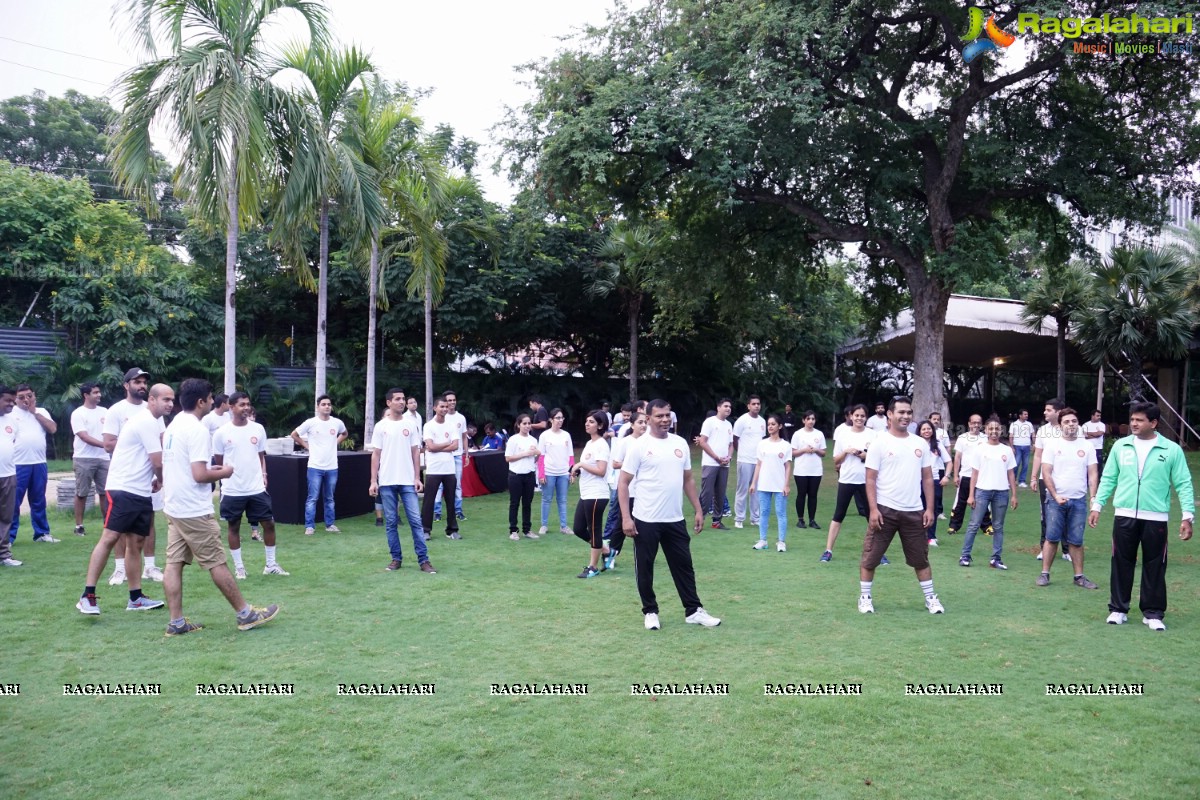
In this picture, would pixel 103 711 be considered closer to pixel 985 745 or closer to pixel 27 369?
pixel 985 745

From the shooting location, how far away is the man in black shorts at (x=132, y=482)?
21.8 feet

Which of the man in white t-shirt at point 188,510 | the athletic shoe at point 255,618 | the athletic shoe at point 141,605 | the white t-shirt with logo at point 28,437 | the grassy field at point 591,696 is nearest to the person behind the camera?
the grassy field at point 591,696

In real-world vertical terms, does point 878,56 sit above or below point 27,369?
above

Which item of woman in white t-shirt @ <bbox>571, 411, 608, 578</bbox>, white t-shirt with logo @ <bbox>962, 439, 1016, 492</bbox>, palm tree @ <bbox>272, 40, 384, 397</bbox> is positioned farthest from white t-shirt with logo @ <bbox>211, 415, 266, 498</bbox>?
white t-shirt with logo @ <bbox>962, 439, 1016, 492</bbox>

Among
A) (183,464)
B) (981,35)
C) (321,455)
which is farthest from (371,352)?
(981,35)

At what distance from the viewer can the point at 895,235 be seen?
18.2 meters

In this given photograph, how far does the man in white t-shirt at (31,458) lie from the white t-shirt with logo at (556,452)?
18.2ft

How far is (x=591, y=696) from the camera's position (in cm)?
516

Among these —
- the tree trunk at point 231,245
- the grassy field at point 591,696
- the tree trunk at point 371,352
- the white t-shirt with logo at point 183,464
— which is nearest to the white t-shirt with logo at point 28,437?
the grassy field at point 591,696

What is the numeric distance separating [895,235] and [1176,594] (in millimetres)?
11381

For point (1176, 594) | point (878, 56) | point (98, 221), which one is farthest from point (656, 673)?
point (98, 221)

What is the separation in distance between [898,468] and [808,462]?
4648 millimetres

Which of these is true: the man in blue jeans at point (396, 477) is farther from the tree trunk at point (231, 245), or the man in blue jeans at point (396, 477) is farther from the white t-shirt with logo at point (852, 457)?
the white t-shirt with logo at point (852, 457)

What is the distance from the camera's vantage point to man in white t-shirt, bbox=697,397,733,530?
37.3 feet
